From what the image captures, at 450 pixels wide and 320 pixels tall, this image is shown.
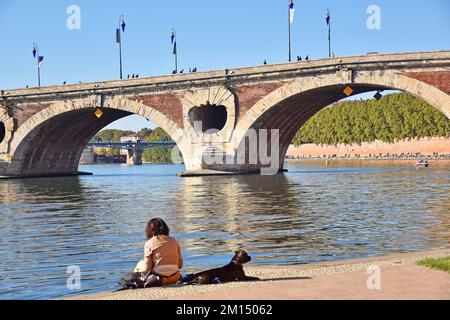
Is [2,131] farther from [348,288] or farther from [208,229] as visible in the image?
[348,288]

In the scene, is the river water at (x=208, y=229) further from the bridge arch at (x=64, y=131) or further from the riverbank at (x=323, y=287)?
the bridge arch at (x=64, y=131)

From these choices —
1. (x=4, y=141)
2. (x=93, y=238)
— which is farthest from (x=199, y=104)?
(x=93, y=238)

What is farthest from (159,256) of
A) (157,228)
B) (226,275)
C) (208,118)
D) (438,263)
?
(208,118)

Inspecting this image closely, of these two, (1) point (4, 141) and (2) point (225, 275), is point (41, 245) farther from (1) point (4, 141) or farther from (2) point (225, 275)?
(1) point (4, 141)

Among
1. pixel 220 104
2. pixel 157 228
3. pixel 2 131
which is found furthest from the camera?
pixel 2 131

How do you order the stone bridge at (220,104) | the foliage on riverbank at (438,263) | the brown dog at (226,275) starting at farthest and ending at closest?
the stone bridge at (220,104)
the brown dog at (226,275)
the foliage on riverbank at (438,263)

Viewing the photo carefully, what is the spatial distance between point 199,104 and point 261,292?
4921cm

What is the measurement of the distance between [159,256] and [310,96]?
46.2 m

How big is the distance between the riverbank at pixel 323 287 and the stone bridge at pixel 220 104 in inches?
1462

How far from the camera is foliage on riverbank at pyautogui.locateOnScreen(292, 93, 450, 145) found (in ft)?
470

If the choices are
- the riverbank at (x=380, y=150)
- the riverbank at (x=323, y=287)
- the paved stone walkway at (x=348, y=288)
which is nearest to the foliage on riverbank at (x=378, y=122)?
the riverbank at (x=380, y=150)

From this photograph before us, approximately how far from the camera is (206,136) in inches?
2362

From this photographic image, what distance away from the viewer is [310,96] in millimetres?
57531

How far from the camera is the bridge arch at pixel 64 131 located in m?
63.4
